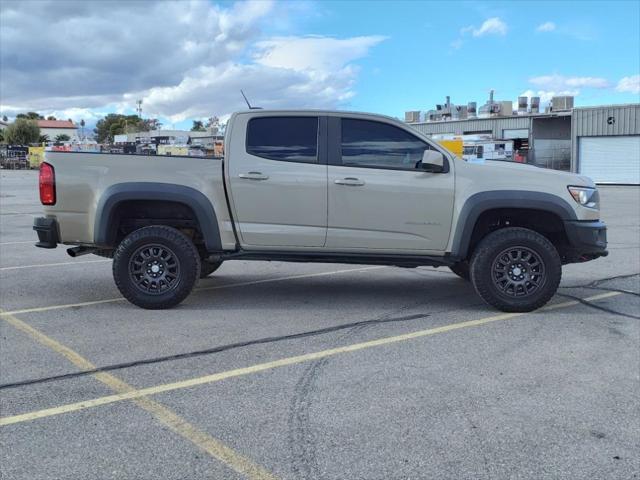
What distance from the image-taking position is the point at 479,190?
6.11 metres

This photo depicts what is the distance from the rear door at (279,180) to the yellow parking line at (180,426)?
208 centimetres

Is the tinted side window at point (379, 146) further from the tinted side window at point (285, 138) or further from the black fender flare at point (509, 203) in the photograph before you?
the black fender flare at point (509, 203)

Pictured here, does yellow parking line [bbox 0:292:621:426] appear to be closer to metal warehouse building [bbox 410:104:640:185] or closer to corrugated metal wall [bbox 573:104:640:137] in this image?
metal warehouse building [bbox 410:104:640:185]

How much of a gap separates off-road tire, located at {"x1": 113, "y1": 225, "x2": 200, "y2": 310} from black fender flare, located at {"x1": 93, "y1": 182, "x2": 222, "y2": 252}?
26cm

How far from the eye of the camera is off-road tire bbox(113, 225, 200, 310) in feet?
20.3

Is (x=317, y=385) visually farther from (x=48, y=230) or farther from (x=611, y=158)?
(x=611, y=158)

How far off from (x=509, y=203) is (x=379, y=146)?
4.54 feet

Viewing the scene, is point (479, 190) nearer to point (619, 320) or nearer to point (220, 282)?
point (619, 320)

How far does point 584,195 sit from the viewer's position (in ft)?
20.2

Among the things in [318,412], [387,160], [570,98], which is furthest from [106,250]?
[570,98]

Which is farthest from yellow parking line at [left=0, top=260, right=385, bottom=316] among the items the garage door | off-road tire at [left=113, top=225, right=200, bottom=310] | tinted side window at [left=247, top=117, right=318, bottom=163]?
the garage door

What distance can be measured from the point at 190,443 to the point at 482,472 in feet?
5.11

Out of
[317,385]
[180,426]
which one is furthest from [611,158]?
[180,426]

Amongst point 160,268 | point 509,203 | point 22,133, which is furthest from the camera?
point 22,133
